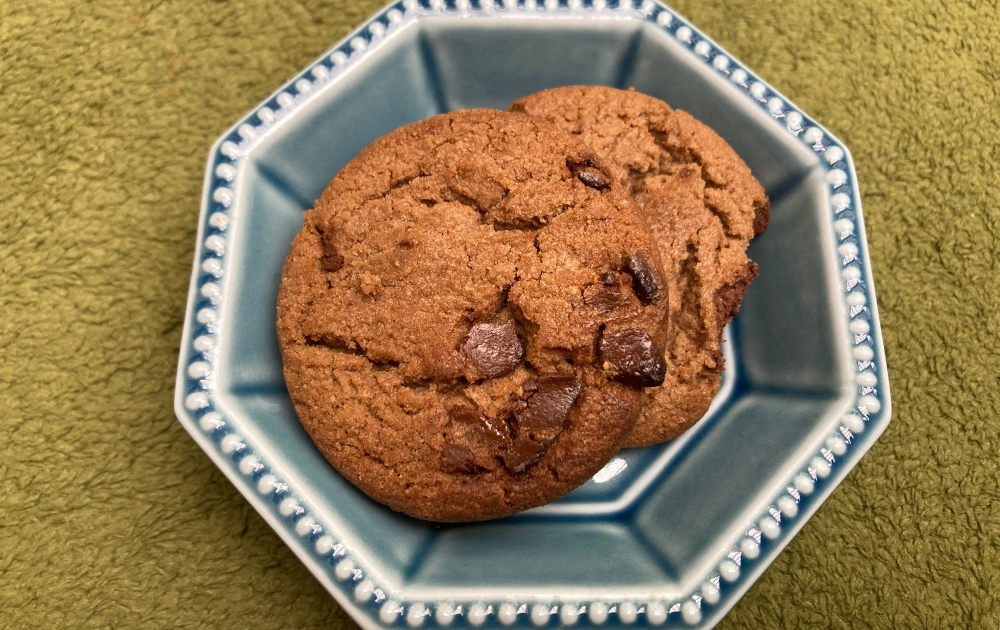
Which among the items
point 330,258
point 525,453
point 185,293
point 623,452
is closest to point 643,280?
point 525,453

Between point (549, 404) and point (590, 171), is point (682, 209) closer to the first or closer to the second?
point (590, 171)

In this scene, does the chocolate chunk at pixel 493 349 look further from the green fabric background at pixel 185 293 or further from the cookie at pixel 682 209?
the green fabric background at pixel 185 293

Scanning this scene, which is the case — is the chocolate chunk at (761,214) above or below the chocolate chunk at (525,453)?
above

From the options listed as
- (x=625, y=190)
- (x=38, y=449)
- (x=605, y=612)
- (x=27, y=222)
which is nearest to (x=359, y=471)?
(x=605, y=612)

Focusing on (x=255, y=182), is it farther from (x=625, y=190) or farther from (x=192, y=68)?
(x=625, y=190)

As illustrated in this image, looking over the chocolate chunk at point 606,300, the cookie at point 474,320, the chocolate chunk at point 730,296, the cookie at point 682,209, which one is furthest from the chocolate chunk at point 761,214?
the chocolate chunk at point 606,300

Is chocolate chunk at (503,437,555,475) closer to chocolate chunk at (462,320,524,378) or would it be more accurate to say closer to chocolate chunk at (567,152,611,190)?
chocolate chunk at (462,320,524,378)
